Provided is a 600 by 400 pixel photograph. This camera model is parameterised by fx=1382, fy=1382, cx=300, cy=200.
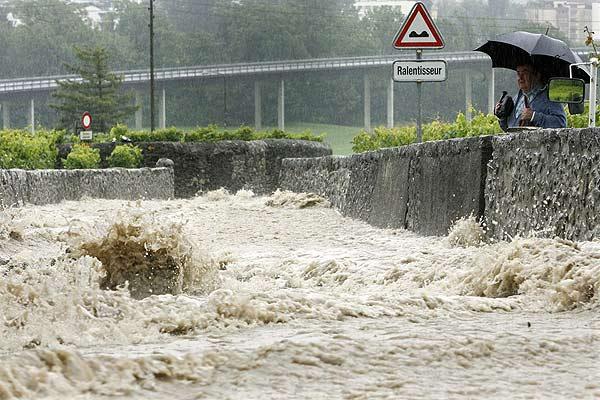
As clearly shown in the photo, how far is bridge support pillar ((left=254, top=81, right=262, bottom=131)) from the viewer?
7612 centimetres

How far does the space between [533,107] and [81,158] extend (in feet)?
73.2

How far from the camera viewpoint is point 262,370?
3664 mm

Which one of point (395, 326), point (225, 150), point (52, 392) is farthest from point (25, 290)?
point (225, 150)

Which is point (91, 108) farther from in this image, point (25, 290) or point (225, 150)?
point (25, 290)

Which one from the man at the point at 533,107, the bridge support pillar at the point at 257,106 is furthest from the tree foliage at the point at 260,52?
the man at the point at 533,107

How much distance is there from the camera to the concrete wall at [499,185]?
6.72 m

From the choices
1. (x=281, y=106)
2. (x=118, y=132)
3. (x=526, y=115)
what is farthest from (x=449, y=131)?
(x=281, y=106)

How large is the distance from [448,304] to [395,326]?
67 centimetres

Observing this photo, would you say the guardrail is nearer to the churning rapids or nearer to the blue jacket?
the blue jacket

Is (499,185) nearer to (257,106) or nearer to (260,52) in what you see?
(257,106)

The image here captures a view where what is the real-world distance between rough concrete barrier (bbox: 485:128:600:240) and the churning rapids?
1.27 ft

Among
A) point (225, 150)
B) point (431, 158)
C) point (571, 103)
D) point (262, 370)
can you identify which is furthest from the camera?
point (225, 150)

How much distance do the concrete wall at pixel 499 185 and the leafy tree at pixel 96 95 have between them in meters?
64.5

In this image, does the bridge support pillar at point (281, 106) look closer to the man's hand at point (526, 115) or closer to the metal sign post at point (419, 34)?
the metal sign post at point (419, 34)
